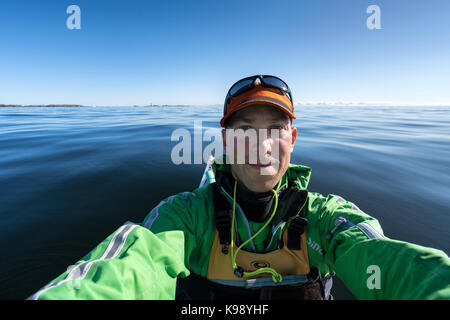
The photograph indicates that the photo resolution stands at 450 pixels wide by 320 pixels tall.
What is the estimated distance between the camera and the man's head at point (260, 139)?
1.50m

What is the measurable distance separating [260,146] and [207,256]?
1200 millimetres

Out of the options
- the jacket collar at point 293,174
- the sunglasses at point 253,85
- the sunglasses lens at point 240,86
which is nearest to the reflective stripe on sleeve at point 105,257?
the jacket collar at point 293,174

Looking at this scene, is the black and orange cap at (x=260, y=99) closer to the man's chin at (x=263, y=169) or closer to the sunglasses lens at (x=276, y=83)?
the sunglasses lens at (x=276, y=83)

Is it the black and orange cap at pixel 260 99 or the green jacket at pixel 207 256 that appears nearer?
the green jacket at pixel 207 256

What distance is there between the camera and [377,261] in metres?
1.06

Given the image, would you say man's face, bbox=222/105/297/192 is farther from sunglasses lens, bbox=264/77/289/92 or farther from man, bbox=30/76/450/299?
sunglasses lens, bbox=264/77/289/92

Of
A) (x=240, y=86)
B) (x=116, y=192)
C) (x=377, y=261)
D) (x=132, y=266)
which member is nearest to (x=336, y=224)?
(x=377, y=261)

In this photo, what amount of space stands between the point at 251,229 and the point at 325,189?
322 centimetres

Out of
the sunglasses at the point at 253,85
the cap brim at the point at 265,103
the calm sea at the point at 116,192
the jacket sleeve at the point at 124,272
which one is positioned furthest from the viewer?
the calm sea at the point at 116,192

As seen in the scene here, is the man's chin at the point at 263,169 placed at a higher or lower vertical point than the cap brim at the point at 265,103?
lower

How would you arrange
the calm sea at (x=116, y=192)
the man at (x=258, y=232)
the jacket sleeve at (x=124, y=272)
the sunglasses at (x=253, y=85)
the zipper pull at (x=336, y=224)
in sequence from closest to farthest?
the jacket sleeve at (x=124, y=272)
the man at (x=258, y=232)
the zipper pull at (x=336, y=224)
the sunglasses at (x=253, y=85)
the calm sea at (x=116, y=192)

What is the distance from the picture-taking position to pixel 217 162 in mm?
1979

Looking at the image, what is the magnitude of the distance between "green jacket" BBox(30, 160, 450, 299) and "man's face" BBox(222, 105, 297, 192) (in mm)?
421
